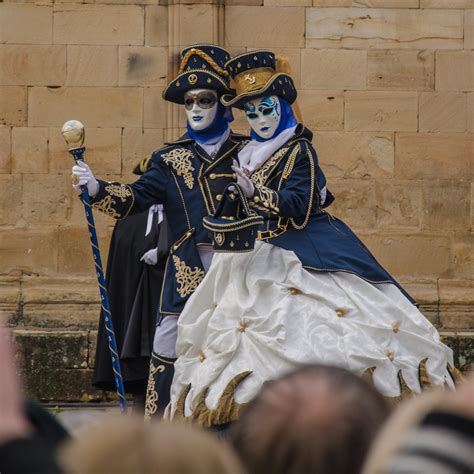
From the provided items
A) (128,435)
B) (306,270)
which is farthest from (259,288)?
(128,435)

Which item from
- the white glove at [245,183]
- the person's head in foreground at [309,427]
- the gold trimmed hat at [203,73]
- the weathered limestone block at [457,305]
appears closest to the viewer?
the person's head in foreground at [309,427]

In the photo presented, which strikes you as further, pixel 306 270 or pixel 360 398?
pixel 306 270

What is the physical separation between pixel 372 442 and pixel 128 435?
0.48 m

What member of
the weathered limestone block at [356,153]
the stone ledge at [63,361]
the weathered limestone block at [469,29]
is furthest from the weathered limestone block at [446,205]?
the weathered limestone block at [469,29]

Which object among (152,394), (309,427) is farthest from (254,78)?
(309,427)

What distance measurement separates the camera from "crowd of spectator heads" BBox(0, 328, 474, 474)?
7.50 feet

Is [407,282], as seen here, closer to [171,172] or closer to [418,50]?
[418,50]

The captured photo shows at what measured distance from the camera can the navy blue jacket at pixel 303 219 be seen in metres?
6.54

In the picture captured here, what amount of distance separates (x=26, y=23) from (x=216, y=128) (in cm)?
334

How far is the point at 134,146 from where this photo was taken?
10117mm

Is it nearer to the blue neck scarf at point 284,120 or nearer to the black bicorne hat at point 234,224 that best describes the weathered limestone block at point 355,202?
the blue neck scarf at point 284,120

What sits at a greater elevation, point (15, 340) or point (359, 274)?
point (359, 274)

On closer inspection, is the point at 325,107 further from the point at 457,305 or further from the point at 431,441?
the point at 431,441

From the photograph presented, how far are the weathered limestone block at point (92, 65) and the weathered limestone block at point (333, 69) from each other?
50.1 inches
